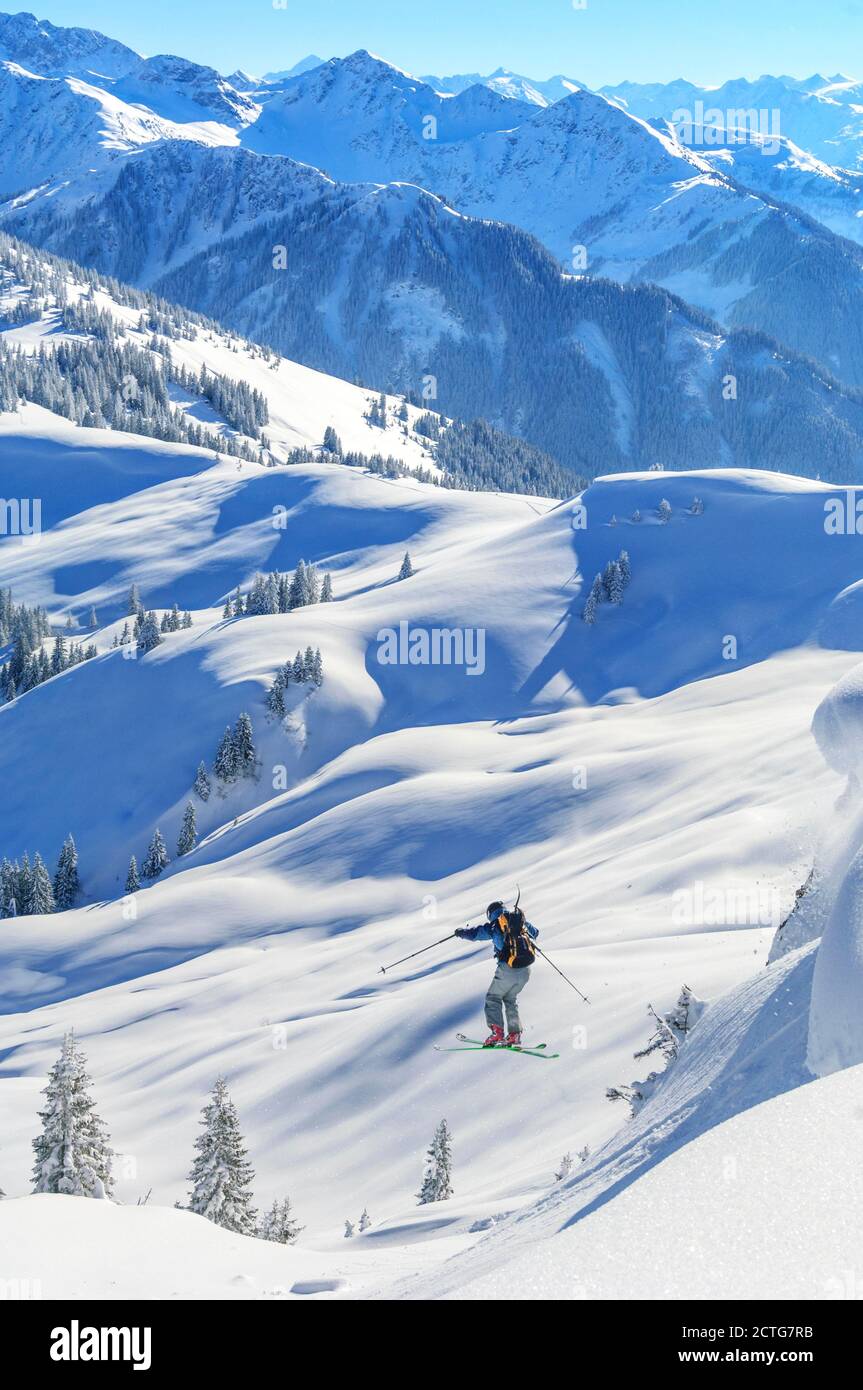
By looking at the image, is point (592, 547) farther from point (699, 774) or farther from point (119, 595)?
point (119, 595)

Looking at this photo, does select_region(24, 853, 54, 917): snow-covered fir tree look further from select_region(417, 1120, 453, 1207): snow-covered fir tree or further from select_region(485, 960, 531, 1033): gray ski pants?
select_region(485, 960, 531, 1033): gray ski pants

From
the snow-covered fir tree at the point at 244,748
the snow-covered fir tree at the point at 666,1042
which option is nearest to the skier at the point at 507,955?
the snow-covered fir tree at the point at 666,1042

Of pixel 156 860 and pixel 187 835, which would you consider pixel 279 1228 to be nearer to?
pixel 156 860

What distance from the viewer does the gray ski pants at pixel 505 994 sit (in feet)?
48.5

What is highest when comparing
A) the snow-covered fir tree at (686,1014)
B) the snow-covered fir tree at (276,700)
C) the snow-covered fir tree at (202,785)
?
the snow-covered fir tree at (276,700)

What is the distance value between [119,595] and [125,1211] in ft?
283

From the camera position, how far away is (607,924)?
76.1 ft

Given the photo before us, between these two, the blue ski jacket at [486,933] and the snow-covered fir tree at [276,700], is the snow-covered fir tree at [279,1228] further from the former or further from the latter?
the snow-covered fir tree at [276,700]

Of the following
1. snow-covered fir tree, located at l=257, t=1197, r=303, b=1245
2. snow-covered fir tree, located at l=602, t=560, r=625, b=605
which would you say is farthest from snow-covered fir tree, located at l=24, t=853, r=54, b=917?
snow-covered fir tree, located at l=602, t=560, r=625, b=605

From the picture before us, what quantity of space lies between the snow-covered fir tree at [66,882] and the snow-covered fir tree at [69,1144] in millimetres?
34469

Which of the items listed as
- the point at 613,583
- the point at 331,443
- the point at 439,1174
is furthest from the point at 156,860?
the point at 331,443

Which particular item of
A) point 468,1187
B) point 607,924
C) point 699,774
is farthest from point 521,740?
point 468,1187

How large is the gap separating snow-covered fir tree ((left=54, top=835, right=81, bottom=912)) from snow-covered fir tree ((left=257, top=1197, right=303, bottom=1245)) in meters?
37.4

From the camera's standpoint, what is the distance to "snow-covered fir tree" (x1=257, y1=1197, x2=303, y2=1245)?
577 inches
